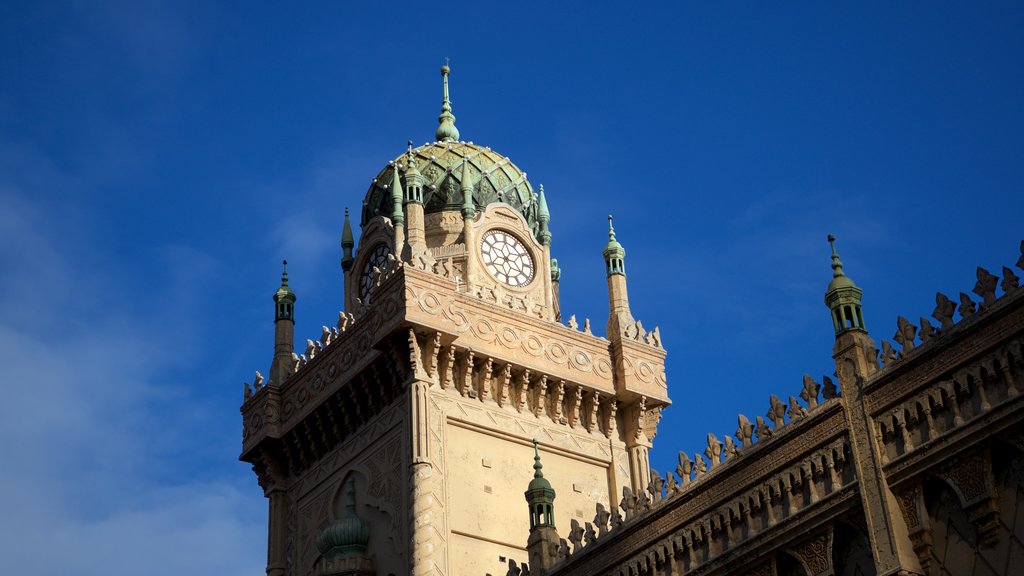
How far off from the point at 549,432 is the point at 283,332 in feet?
29.3

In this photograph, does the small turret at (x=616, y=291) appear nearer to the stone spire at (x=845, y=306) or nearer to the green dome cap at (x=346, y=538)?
the green dome cap at (x=346, y=538)

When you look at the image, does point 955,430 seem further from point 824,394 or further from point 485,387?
point 485,387

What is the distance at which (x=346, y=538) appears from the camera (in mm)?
38438

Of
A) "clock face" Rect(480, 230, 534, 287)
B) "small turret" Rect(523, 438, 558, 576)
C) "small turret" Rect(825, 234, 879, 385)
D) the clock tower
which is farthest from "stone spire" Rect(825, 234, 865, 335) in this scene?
"clock face" Rect(480, 230, 534, 287)

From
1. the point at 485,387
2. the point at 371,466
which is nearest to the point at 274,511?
the point at 371,466

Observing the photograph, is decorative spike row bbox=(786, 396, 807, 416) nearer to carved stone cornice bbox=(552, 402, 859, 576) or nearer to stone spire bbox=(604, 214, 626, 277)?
carved stone cornice bbox=(552, 402, 859, 576)

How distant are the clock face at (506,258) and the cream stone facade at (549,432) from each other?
60 mm

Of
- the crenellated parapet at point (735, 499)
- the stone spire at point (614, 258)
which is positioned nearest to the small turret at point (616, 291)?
the stone spire at point (614, 258)

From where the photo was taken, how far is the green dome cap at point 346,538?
38.4 m

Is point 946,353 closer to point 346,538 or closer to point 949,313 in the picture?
point 949,313

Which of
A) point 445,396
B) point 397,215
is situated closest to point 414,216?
point 397,215

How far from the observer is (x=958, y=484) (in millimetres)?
23297

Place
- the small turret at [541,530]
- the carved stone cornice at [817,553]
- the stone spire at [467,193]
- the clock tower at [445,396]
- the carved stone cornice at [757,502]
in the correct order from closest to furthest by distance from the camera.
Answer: the carved stone cornice at [817,553] < the carved stone cornice at [757,502] < the small turret at [541,530] < the clock tower at [445,396] < the stone spire at [467,193]

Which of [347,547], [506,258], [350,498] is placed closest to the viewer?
[347,547]
